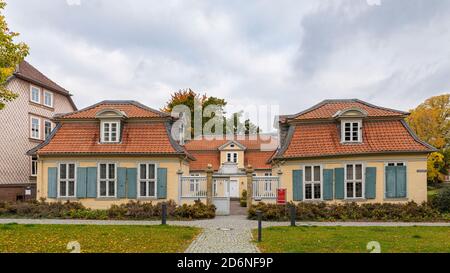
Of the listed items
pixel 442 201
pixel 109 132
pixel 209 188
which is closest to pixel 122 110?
pixel 109 132

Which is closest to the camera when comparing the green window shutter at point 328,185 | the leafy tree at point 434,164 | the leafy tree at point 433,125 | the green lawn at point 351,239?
the green lawn at point 351,239

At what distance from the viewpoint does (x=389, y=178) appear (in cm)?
2144

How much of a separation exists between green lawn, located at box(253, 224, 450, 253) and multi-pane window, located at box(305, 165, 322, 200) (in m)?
6.11

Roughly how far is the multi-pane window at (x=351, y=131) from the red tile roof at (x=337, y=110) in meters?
1.04

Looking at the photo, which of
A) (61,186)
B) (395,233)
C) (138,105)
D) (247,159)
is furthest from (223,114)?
(395,233)

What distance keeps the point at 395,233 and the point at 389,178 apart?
7.41 m

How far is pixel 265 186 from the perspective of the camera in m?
22.8

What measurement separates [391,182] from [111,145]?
621 inches

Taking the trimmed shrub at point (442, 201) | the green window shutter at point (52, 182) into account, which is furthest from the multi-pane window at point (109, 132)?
the trimmed shrub at point (442, 201)

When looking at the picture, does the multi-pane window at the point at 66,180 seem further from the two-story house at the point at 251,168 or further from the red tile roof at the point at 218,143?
the red tile roof at the point at 218,143

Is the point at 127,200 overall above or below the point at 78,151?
below

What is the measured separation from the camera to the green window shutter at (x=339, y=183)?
21.7m
